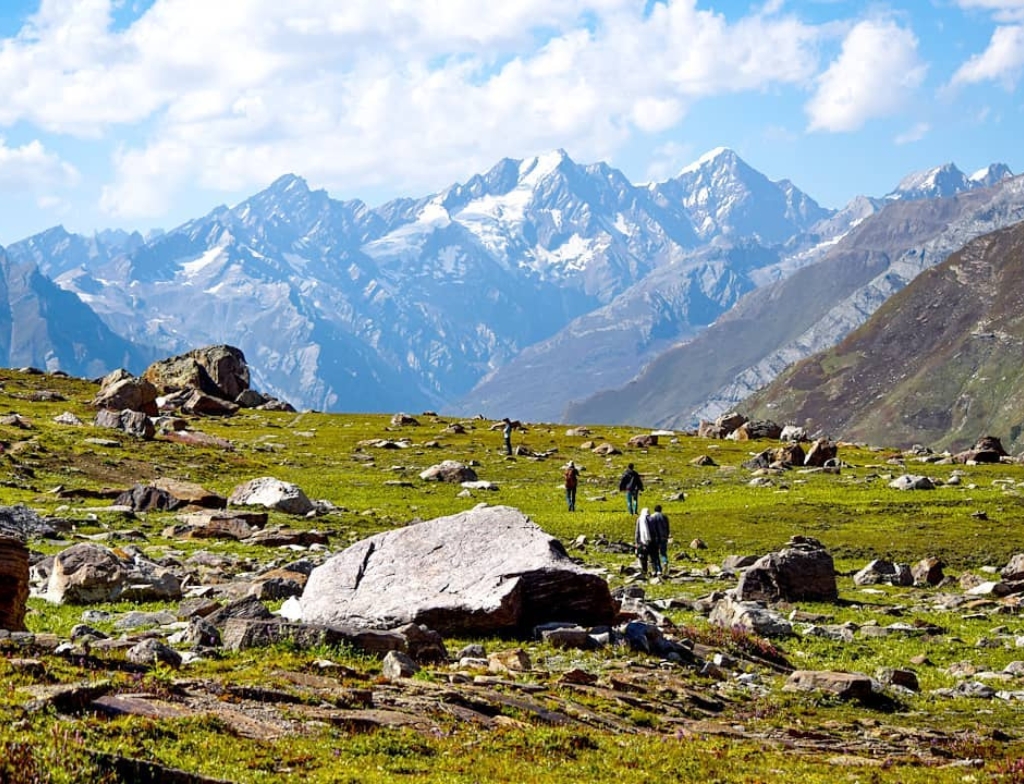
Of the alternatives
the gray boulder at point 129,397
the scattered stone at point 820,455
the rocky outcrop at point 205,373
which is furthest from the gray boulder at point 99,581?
the rocky outcrop at point 205,373

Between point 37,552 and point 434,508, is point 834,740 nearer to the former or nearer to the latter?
point 37,552

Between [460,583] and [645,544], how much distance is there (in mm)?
16580

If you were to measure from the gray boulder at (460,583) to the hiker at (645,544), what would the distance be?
13.2m

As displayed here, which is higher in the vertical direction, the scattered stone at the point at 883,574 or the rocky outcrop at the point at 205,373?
the rocky outcrop at the point at 205,373

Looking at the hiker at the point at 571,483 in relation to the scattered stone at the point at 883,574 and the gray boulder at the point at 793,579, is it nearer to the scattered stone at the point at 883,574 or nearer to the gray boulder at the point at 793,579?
the scattered stone at the point at 883,574

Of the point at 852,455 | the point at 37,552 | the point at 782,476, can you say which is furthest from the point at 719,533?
the point at 852,455

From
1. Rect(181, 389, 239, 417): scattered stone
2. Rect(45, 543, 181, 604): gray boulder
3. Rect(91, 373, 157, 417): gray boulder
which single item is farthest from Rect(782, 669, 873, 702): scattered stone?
Rect(181, 389, 239, 417): scattered stone

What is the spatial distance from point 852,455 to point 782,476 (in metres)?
30.4

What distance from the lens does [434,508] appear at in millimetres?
61938

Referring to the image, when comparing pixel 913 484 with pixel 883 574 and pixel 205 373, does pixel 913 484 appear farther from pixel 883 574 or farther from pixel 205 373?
pixel 205 373

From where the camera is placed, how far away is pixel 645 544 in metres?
42.8

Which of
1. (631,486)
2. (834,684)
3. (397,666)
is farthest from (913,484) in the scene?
(397,666)

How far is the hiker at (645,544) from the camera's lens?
4219cm

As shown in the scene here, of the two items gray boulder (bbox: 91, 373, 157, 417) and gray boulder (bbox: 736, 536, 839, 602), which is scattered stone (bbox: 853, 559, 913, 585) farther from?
gray boulder (bbox: 91, 373, 157, 417)
